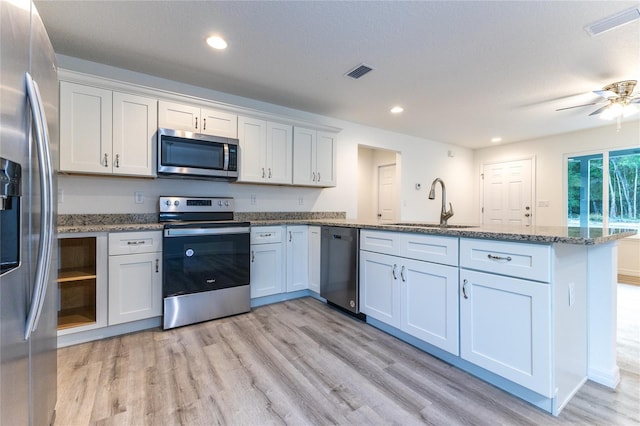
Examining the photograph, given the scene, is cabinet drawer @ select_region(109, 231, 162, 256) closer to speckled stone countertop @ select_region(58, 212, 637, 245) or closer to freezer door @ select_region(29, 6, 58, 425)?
speckled stone countertop @ select_region(58, 212, 637, 245)

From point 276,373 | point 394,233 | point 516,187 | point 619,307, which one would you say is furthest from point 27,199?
point 516,187

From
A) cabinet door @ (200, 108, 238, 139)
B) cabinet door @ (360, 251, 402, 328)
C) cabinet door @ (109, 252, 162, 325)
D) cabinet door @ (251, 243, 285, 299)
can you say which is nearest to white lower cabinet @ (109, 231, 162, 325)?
cabinet door @ (109, 252, 162, 325)

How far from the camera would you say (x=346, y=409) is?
1.55 m

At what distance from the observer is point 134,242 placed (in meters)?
2.41

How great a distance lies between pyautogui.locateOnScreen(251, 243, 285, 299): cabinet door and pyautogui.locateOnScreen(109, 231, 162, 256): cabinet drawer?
90cm

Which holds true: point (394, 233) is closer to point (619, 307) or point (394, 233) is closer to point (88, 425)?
point (88, 425)

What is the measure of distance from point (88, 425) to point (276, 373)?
96 cm

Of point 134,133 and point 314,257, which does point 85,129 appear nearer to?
point 134,133

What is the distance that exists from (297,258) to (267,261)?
1.20 feet

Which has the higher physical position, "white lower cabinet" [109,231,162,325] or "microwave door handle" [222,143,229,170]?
"microwave door handle" [222,143,229,170]

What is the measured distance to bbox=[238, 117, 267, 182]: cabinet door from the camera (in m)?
3.13

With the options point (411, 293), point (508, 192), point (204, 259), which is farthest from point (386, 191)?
point (204, 259)

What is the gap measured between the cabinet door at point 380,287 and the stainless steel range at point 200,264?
1.17m

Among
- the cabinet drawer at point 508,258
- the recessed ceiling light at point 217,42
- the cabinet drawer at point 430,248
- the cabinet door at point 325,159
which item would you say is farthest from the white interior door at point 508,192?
the recessed ceiling light at point 217,42
